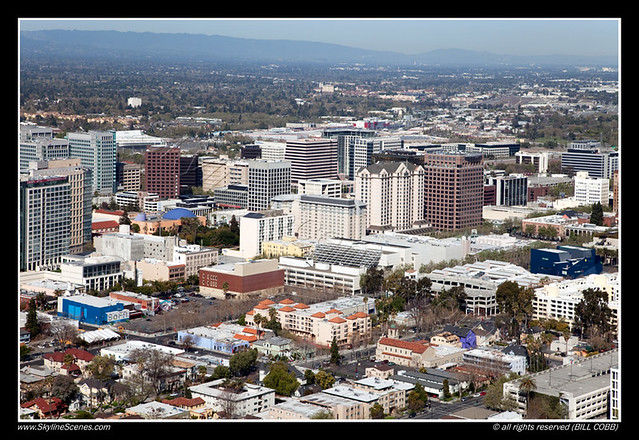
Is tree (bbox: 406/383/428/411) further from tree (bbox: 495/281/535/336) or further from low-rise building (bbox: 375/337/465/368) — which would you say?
tree (bbox: 495/281/535/336)

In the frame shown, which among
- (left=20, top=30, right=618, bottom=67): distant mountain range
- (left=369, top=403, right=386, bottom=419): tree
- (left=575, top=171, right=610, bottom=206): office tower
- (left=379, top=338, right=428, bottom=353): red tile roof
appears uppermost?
(left=20, top=30, right=618, bottom=67): distant mountain range

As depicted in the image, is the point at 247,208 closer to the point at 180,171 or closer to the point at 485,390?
the point at 180,171

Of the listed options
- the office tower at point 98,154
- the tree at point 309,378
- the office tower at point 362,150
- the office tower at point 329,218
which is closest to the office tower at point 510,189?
the office tower at point 362,150

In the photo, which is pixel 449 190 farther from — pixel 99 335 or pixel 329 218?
pixel 99 335

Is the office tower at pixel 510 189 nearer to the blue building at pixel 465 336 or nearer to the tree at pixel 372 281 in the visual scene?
the tree at pixel 372 281

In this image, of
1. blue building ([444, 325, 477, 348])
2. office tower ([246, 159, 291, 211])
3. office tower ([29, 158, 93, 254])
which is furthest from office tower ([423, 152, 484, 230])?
blue building ([444, 325, 477, 348])

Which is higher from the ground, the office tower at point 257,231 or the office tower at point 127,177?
the office tower at point 127,177
